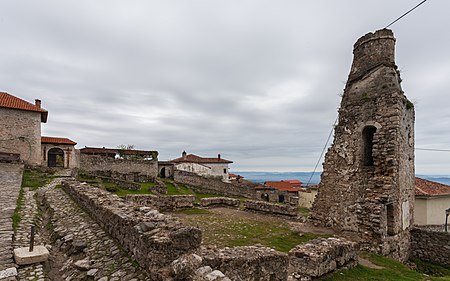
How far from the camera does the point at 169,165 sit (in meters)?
41.4

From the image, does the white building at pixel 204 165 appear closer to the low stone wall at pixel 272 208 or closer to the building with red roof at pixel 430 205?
the low stone wall at pixel 272 208

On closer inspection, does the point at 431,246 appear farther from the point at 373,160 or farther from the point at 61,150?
the point at 61,150

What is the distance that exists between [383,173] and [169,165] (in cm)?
3422

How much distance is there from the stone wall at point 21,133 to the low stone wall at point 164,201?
18.9m

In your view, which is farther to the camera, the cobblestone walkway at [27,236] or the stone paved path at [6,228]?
→ the stone paved path at [6,228]

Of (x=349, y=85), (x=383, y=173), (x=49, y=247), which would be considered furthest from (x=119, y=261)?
(x=349, y=85)

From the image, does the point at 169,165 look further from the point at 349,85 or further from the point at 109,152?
the point at 349,85

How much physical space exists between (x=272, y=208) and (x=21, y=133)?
1096 inches

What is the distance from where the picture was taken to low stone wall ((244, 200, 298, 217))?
14.8 m

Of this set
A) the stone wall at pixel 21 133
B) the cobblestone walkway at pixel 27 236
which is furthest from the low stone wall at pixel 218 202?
the stone wall at pixel 21 133

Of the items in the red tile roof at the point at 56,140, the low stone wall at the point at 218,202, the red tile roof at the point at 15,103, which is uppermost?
the red tile roof at the point at 15,103

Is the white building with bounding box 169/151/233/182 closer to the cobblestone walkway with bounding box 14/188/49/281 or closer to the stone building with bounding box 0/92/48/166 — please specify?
the stone building with bounding box 0/92/48/166

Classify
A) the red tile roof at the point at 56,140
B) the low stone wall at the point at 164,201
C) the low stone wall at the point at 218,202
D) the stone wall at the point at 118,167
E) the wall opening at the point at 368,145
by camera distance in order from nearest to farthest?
the wall opening at the point at 368,145 < the low stone wall at the point at 164,201 < the low stone wall at the point at 218,202 < the stone wall at the point at 118,167 < the red tile roof at the point at 56,140

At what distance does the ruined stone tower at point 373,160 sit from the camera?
10609 millimetres
